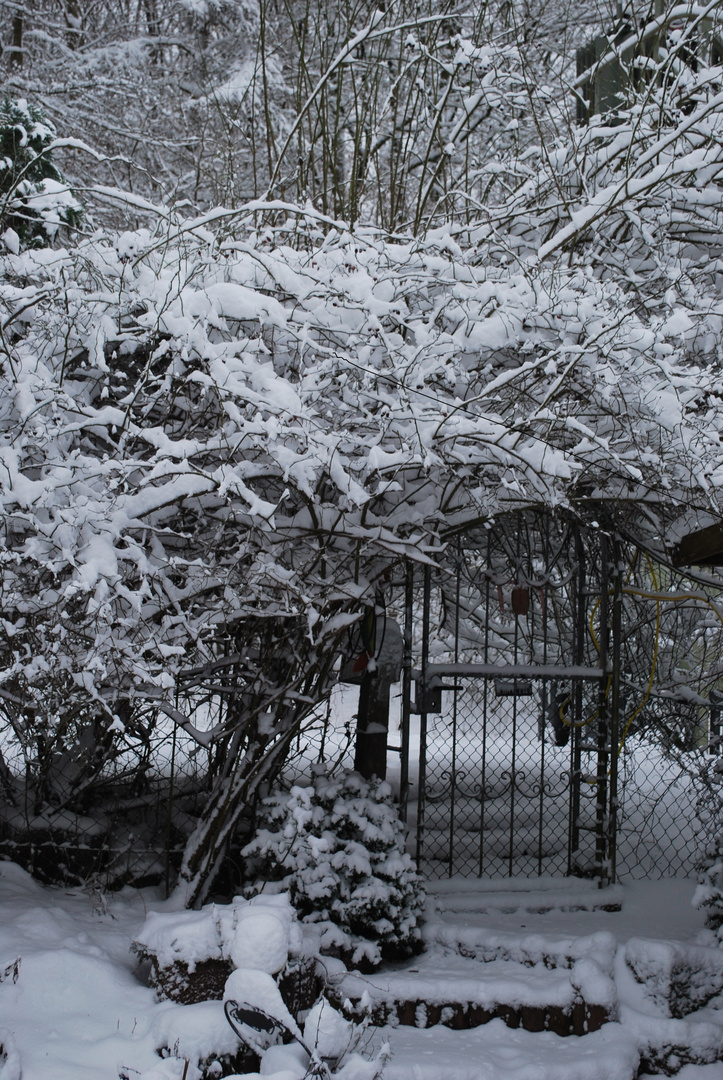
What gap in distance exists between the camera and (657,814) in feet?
23.1

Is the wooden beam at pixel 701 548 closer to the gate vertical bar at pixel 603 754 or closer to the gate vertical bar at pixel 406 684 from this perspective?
the gate vertical bar at pixel 603 754

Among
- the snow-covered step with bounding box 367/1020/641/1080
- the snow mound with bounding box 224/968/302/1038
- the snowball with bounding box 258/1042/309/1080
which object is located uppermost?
the snow mound with bounding box 224/968/302/1038

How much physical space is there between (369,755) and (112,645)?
2121mm

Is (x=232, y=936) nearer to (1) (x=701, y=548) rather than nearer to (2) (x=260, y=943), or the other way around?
(2) (x=260, y=943)

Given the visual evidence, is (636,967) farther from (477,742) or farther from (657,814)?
(477,742)

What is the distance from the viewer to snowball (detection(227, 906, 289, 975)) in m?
3.02

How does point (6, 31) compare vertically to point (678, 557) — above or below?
above

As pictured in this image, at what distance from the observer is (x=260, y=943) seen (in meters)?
3.03

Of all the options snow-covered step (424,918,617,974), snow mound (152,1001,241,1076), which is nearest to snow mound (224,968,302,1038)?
snow mound (152,1001,241,1076)

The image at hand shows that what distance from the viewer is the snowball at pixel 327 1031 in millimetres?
2789

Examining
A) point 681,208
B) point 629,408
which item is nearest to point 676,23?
point 681,208

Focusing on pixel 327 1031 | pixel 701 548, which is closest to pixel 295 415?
pixel 327 1031

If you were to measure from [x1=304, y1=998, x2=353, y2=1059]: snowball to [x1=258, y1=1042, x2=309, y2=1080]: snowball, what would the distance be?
69 millimetres

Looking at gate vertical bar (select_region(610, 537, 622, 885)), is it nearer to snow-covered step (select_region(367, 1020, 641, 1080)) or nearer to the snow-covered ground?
the snow-covered ground
